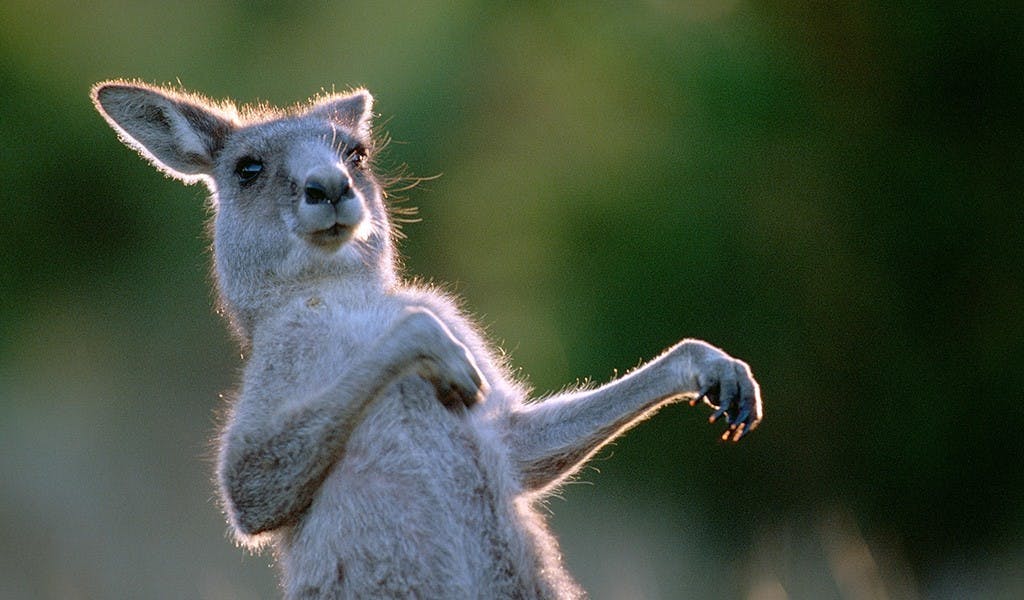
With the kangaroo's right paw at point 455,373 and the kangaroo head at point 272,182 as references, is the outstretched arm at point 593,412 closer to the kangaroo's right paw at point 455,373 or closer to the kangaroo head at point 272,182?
the kangaroo's right paw at point 455,373

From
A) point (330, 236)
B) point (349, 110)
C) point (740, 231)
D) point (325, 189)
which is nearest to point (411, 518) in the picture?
point (330, 236)

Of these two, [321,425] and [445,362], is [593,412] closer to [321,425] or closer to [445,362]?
[445,362]

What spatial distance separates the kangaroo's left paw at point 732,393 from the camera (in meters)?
5.17

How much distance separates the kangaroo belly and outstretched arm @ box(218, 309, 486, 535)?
0.11m

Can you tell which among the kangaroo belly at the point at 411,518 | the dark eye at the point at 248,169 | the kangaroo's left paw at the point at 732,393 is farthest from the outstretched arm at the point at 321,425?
the dark eye at the point at 248,169

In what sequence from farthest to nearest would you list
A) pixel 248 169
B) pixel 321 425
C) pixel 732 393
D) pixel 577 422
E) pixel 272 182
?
pixel 248 169 < pixel 272 182 < pixel 577 422 < pixel 732 393 < pixel 321 425

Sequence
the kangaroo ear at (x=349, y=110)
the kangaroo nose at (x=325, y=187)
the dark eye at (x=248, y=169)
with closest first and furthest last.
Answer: the kangaroo nose at (x=325, y=187) < the dark eye at (x=248, y=169) < the kangaroo ear at (x=349, y=110)

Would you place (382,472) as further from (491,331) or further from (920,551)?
(920,551)

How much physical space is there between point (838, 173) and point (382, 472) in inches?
311

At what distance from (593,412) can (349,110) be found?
197 centimetres

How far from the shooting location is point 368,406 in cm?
500

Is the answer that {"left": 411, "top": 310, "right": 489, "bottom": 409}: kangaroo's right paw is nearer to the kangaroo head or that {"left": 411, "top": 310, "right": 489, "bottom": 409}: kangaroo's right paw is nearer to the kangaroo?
the kangaroo

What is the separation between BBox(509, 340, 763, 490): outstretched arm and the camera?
5.32 metres

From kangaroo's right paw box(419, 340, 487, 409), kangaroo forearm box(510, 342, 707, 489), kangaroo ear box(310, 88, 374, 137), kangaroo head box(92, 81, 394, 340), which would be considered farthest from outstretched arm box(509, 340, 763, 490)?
kangaroo ear box(310, 88, 374, 137)
